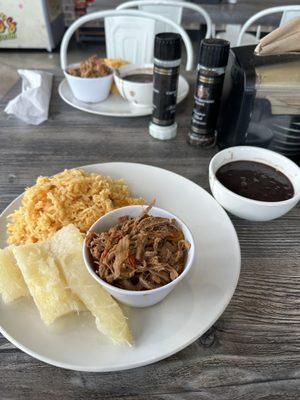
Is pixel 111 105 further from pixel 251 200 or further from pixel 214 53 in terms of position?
pixel 251 200

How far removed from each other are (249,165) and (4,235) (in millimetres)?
622

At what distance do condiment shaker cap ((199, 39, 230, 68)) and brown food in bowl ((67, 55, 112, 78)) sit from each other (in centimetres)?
45

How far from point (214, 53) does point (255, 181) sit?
0.37 m

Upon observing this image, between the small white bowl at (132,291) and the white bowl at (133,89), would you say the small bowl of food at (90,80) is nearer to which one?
the white bowl at (133,89)

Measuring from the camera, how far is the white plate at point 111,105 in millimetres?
1162

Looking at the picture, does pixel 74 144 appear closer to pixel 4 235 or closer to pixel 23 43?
pixel 4 235

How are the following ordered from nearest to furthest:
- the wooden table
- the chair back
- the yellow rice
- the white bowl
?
the wooden table, the yellow rice, the white bowl, the chair back

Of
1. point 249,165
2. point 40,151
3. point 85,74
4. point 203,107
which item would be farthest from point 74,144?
point 249,165

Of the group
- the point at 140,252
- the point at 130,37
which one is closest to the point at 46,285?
the point at 140,252

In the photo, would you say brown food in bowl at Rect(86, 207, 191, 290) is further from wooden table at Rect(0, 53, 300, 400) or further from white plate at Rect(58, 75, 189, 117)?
white plate at Rect(58, 75, 189, 117)

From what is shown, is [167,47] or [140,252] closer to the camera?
[140,252]

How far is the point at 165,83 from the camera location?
98 cm

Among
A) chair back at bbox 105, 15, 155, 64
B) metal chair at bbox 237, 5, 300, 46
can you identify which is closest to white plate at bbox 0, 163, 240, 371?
chair back at bbox 105, 15, 155, 64

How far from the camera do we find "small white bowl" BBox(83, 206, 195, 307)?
544mm
